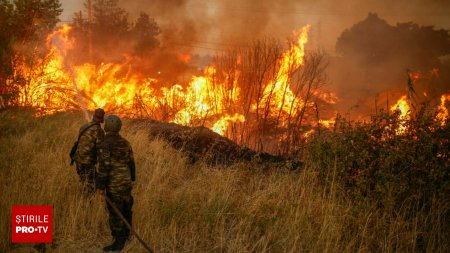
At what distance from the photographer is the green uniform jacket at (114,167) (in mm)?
3785

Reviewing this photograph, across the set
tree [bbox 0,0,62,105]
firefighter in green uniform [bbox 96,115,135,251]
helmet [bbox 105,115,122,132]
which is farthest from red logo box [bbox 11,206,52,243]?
tree [bbox 0,0,62,105]

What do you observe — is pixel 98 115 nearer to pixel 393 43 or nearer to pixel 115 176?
pixel 115 176

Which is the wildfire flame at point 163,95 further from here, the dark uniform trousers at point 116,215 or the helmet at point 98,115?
the dark uniform trousers at point 116,215

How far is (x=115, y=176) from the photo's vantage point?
383 cm

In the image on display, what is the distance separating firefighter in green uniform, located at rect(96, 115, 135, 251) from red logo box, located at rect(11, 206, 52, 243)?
874 millimetres

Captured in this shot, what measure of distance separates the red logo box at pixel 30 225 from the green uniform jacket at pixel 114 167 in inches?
39.9

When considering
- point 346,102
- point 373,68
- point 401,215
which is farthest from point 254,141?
point 373,68

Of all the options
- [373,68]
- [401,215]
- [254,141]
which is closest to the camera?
[401,215]

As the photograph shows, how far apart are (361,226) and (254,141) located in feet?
22.9

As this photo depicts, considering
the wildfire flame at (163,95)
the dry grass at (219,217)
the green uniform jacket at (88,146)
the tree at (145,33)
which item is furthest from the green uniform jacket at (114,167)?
the tree at (145,33)

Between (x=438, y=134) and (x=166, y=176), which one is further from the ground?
(x=438, y=134)

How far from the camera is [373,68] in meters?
27.4

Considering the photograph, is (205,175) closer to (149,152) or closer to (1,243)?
(149,152)

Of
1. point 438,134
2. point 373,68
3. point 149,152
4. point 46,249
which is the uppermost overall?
point 373,68
